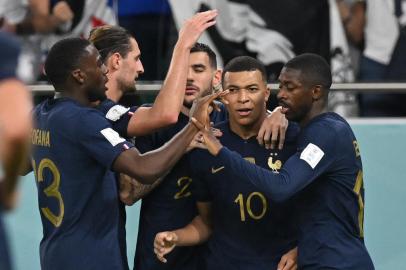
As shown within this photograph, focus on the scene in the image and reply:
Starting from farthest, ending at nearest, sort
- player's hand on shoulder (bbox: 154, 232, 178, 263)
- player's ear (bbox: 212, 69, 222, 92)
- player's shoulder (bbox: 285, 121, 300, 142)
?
player's ear (bbox: 212, 69, 222, 92), player's shoulder (bbox: 285, 121, 300, 142), player's hand on shoulder (bbox: 154, 232, 178, 263)

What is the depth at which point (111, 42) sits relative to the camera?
568cm

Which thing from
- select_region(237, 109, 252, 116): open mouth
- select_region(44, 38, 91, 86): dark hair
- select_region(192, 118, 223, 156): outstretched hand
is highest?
select_region(44, 38, 91, 86): dark hair

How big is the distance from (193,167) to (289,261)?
2.10 ft

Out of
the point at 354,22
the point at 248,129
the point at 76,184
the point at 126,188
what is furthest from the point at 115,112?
the point at 354,22

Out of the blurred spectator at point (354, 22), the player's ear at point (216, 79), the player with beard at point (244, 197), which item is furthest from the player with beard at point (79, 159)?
the blurred spectator at point (354, 22)

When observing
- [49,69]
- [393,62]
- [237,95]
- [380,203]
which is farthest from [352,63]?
[49,69]

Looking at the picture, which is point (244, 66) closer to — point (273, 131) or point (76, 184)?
point (273, 131)

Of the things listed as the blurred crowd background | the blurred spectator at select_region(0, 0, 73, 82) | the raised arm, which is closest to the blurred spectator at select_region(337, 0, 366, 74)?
the blurred crowd background

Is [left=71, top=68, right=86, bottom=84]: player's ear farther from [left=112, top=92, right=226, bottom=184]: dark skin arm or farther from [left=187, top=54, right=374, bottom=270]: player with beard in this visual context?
[left=187, top=54, right=374, bottom=270]: player with beard

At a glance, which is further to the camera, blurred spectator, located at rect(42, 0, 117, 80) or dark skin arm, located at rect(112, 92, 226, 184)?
blurred spectator, located at rect(42, 0, 117, 80)

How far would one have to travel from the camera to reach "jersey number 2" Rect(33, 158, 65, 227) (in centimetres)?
500

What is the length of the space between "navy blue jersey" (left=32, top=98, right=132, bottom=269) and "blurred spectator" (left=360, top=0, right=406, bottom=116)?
2.29 m

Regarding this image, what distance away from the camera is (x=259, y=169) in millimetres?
4996

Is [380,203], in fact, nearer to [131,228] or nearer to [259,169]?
[131,228]
